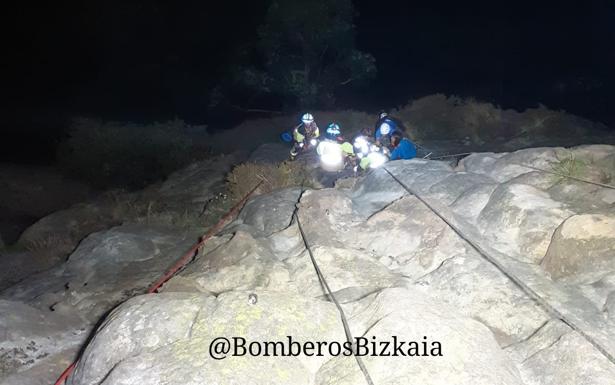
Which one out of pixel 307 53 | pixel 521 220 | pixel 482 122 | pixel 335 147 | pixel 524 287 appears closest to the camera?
pixel 524 287

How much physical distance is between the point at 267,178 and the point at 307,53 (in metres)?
16.4

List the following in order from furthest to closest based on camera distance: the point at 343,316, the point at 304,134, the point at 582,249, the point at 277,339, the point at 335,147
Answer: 1. the point at 304,134
2. the point at 335,147
3. the point at 582,249
4. the point at 343,316
5. the point at 277,339

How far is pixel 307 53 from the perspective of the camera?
25.7 m

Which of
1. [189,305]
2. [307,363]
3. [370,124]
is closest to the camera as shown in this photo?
[307,363]

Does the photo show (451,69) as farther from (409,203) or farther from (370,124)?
(409,203)

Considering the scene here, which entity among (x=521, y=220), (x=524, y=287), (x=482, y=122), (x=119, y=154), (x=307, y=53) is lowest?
(x=119, y=154)

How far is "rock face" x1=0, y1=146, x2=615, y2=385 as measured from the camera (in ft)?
11.9

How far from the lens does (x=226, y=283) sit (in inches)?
238

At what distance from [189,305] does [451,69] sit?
48.6 m

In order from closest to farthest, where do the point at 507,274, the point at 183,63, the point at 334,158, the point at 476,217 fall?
the point at 507,274
the point at 476,217
the point at 334,158
the point at 183,63

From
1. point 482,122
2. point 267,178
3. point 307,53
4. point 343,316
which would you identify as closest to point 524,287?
point 343,316

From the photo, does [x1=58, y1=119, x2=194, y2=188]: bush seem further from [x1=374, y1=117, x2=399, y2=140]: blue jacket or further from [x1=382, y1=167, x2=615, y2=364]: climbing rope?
[x1=382, y1=167, x2=615, y2=364]: climbing rope

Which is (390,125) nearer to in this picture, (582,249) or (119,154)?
(582,249)

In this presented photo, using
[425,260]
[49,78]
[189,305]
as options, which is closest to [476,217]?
[425,260]
